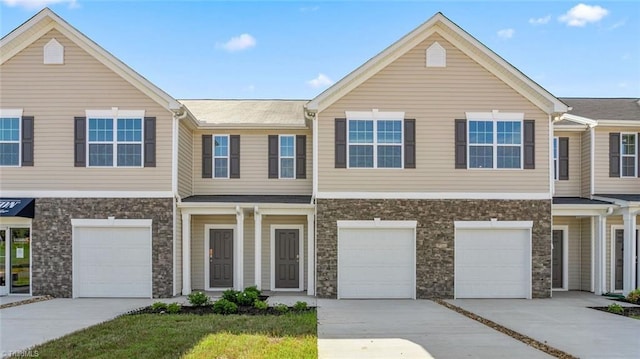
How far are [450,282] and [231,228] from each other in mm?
7205

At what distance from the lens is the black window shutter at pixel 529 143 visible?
51.0 ft

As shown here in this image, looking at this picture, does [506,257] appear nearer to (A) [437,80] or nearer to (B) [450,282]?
(B) [450,282]

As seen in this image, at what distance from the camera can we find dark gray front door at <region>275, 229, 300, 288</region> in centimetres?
1727

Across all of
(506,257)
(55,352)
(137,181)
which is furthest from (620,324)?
(137,181)

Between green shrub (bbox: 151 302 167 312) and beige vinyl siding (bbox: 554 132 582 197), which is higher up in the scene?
beige vinyl siding (bbox: 554 132 582 197)

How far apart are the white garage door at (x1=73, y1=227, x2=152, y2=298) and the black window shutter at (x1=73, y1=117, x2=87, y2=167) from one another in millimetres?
1970

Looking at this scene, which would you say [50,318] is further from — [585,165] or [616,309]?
[585,165]

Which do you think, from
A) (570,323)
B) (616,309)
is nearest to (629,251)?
(616,309)

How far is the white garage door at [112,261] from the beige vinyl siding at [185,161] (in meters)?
1.79

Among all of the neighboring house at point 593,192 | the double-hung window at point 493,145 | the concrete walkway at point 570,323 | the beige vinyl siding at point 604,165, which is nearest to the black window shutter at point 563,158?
the neighboring house at point 593,192

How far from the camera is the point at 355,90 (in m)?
15.5

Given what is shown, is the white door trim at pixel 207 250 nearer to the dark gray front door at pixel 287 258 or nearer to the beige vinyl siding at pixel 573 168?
the dark gray front door at pixel 287 258

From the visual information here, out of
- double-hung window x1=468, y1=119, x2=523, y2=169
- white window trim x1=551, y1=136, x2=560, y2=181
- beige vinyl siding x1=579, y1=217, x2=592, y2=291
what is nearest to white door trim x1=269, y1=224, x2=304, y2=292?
double-hung window x1=468, y1=119, x2=523, y2=169

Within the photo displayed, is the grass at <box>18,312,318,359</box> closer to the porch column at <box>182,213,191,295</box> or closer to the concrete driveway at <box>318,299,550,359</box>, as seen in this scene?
the concrete driveway at <box>318,299,550,359</box>
